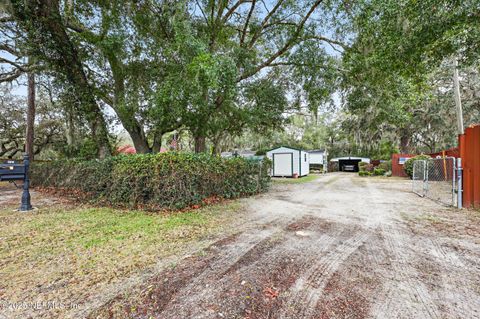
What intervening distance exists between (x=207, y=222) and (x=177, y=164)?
58.6 inches

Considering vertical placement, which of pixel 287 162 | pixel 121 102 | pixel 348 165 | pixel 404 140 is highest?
pixel 404 140

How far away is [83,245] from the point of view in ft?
9.87

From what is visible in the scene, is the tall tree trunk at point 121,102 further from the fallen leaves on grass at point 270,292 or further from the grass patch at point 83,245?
the fallen leaves on grass at point 270,292

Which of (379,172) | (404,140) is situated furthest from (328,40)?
(404,140)

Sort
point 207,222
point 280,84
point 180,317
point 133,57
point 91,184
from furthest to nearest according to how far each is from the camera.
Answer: point 280,84 < point 133,57 < point 91,184 < point 207,222 < point 180,317

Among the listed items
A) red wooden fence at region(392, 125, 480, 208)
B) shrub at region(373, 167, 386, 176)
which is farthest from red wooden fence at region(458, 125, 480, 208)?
shrub at region(373, 167, 386, 176)

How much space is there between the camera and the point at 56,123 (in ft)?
46.1

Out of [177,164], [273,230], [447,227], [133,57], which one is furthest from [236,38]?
[447,227]

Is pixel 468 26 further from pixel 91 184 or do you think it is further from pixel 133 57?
pixel 91 184

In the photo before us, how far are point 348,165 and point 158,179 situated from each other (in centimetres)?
2461

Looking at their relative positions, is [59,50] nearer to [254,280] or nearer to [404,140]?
[254,280]

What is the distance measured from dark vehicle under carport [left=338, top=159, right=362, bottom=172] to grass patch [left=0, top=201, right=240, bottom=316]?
2329cm

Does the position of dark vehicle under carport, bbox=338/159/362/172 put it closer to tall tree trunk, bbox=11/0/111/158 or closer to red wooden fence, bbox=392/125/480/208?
red wooden fence, bbox=392/125/480/208

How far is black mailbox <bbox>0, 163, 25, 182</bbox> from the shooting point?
16.2ft
